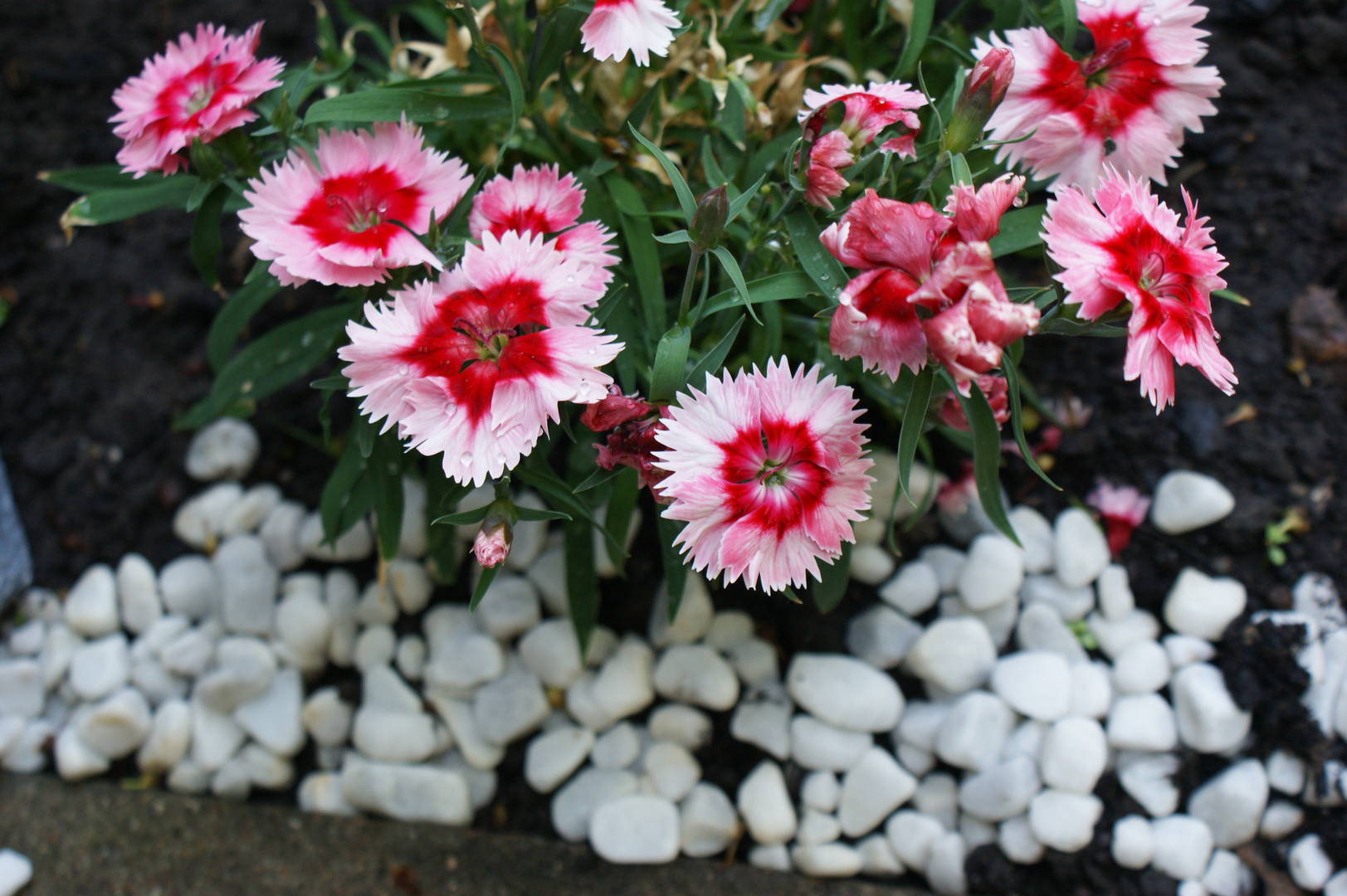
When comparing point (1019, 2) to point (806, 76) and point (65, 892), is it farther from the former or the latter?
point (65, 892)

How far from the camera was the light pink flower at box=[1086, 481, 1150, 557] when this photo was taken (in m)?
1.65

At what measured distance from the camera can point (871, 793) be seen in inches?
59.8

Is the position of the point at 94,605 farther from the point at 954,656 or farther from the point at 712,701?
the point at 954,656

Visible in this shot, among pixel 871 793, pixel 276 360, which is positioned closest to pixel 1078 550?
pixel 871 793

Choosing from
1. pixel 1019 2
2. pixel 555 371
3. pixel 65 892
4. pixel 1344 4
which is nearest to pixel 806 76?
pixel 1019 2

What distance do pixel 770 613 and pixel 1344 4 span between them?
1640 millimetres

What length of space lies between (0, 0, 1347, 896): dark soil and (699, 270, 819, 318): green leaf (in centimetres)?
70

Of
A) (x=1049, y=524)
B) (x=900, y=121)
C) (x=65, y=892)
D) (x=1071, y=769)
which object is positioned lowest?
(x=65, y=892)

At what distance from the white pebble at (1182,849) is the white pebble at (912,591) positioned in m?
0.49

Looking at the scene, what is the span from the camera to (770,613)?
167 cm

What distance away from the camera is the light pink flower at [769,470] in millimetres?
917

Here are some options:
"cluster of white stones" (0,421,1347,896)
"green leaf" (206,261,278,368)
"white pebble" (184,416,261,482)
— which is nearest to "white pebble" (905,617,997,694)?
"cluster of white stones" (0,421,1347,896)

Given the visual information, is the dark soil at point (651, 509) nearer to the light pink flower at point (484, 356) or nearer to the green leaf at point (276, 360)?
the green leaf at point (276, 360)

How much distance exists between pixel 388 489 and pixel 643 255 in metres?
0.49
